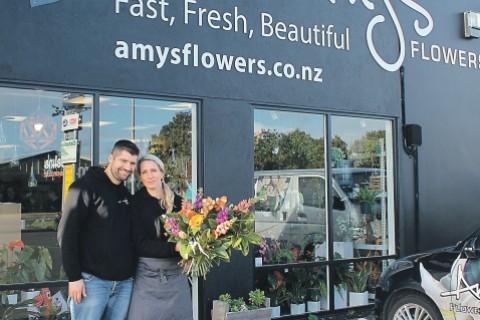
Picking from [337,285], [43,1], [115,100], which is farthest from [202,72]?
[337,285]

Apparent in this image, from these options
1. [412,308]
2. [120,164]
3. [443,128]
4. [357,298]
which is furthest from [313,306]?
[120,164]

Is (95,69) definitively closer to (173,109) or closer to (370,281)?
(173,109)

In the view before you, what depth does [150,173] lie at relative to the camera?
13.6 ft

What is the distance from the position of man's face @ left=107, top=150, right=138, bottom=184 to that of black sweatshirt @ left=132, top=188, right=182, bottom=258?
210 mm

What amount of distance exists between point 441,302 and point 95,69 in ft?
13.7

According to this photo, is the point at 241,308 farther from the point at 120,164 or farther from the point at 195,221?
the point at 120,164

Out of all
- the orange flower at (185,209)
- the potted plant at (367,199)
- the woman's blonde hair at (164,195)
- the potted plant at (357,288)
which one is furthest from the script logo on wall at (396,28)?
the orange flower at (185,209)

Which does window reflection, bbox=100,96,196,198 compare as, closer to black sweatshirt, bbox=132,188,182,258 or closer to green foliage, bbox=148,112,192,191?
green foliage, bbox=148,112,192,191

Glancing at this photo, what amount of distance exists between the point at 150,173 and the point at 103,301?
951mm

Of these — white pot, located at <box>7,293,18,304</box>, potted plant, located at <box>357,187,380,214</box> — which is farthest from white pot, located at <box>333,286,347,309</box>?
white pot, located at <box>7,293,18,304</box>

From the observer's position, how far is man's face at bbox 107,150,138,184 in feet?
13.8

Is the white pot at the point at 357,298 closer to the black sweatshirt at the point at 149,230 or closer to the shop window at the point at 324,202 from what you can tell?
the shop window at the point at 324,202

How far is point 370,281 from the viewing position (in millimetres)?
8391

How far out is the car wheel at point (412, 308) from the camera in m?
5.93
